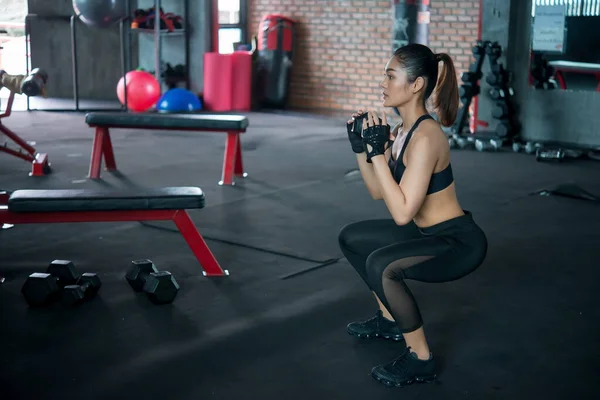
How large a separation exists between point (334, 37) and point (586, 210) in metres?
6.06

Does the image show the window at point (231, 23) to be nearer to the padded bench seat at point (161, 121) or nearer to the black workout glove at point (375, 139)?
the padded bench seat at point (161, 121)

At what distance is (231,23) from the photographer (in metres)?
11.5

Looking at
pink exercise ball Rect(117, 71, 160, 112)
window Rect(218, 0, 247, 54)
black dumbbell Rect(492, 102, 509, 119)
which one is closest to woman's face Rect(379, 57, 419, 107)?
black dumbbell Rect(492, 102, 509, 119)

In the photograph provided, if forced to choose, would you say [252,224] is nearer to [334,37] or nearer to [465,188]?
[465,188]

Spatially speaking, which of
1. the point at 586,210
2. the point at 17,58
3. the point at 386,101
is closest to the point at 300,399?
the point at 386,101

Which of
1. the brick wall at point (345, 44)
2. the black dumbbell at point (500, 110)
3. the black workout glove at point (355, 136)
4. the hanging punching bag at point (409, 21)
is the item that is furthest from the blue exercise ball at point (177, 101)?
the black workout glove at point (355, 136)

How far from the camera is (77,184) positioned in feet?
18.6

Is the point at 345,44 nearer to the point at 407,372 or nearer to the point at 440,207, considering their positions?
the point at 440,207

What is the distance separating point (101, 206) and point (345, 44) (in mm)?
7572

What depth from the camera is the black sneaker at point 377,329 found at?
2.85m

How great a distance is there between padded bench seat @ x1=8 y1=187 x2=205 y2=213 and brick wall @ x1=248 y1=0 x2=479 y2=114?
6575 millimetres

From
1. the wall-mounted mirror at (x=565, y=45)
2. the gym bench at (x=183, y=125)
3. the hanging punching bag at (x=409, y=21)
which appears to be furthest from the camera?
the hanging punching bag at (x=409, y=21)

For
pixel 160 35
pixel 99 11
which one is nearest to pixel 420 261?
pixel 99 11

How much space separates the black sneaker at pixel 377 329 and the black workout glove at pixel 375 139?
0.74m
